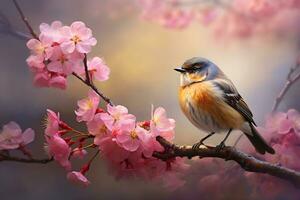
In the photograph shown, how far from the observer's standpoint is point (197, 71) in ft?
Answer: 3.86

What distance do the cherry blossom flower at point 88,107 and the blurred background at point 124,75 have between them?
4cm

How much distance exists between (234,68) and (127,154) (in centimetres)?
33

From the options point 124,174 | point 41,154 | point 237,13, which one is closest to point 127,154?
point 124,174

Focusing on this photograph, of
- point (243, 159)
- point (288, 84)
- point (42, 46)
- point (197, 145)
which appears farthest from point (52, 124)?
point (288, 84)

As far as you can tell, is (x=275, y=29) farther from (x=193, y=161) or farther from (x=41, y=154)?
(x=41, y=154)

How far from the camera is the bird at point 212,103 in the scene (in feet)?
3.76

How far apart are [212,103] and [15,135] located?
1.44 ft

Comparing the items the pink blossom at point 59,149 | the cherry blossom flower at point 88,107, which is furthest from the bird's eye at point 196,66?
the pink blossom at point 59,149

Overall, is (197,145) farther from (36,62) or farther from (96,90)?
(36,62)

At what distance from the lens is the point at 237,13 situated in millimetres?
1242

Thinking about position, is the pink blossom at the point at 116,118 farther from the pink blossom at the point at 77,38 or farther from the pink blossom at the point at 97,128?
the pink blossom at the point at 77,38

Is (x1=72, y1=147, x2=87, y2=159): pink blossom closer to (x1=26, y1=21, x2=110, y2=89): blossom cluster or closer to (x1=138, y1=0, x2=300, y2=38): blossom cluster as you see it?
(x1=26, y1=21, x2=110, y2=89): blossom cluster

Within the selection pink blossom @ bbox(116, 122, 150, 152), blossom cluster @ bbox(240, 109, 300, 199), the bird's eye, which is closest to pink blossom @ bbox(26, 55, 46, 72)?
pink blossom @ bbox(116, 122, 150, 152)

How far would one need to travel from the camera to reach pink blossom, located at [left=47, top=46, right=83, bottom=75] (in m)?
1.08
